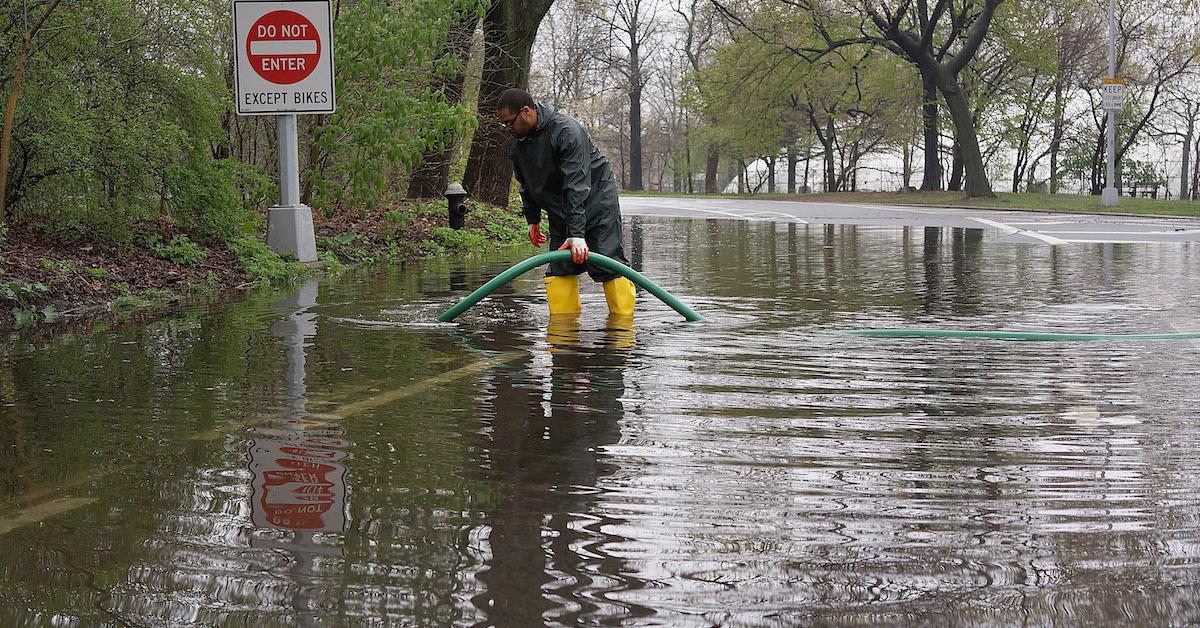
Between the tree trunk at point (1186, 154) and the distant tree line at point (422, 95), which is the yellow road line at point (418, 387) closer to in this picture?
the distant tree line at point (422, 95)

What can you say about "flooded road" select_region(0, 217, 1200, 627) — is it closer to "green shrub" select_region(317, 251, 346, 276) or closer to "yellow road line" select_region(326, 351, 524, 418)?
"yellow road line" select_region(326, 351, 524, 418)

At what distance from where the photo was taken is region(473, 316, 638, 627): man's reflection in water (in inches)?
133

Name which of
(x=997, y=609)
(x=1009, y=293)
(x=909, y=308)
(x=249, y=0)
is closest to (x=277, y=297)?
(x=249, y=0)

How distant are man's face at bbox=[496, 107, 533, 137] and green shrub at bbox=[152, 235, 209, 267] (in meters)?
4.65

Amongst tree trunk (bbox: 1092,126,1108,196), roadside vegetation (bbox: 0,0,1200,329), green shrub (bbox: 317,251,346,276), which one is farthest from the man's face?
tree trunk (bbox: 1092,126,1108,196)

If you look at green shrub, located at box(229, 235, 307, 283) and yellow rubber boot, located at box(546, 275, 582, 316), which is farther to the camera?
green shrub, located at box(229, 235, 307, 283)

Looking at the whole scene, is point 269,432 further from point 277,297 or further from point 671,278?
point 671,278

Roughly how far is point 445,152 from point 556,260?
989cm

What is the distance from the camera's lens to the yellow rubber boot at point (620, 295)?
936 cm

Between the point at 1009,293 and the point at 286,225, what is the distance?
7.04m

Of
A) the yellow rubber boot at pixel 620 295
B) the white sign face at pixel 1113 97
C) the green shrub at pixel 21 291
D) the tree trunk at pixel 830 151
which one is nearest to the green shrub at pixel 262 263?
the green shrub at pixel 21 291

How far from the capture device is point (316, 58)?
13883 millimetres

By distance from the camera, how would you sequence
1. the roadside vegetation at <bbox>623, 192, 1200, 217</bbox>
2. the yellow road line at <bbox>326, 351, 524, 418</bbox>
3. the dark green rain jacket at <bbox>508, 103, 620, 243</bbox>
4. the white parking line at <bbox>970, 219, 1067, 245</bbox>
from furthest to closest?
1. the roadside vegetation at <bbox>623, 192, 1200, 217</bbox>
2. the white parking line at <bbox>970, 219, 1067, 245</bbox>
3. the dark green rain jacket at <bbox>508, 103, 620, 243</bbox>
4. the yellow road line at <bbox>326, 351, 524, 418</bbox>

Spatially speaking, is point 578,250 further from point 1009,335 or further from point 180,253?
point 180,253
